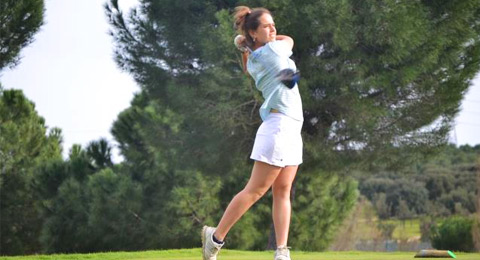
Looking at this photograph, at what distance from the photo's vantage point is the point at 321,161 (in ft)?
61.5

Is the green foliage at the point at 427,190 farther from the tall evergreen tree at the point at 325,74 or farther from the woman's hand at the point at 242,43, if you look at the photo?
the woman's hand at the point at 242,43

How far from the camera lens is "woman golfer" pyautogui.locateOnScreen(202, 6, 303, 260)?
18.1 ft

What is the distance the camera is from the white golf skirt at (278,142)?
5469 millimetres

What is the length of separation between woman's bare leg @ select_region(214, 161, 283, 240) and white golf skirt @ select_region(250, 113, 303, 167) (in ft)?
0.20

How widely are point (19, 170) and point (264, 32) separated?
26.7 metres

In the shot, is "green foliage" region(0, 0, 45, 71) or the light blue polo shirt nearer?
the light blue polo shirt

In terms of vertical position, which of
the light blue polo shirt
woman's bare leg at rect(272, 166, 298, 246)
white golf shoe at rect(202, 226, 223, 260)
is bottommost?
white golf shoe at rect(202, 226, 223, 260)

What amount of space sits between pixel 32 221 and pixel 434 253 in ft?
85.9

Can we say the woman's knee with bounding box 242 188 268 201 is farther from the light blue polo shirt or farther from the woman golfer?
the light blue polo shirt

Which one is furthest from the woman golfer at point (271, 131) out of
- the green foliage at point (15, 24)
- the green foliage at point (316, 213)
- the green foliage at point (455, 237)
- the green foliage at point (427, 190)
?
the green foliage at point (427, 190)

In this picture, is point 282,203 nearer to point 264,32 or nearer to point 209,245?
point 209,245

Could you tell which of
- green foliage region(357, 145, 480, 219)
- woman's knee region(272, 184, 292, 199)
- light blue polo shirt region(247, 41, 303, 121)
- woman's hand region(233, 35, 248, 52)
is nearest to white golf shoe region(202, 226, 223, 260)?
woman's knee region(272, 184, 292, 199)

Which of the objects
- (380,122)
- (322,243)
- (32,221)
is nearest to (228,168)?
(380,122)

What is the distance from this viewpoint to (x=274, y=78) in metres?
5.63
